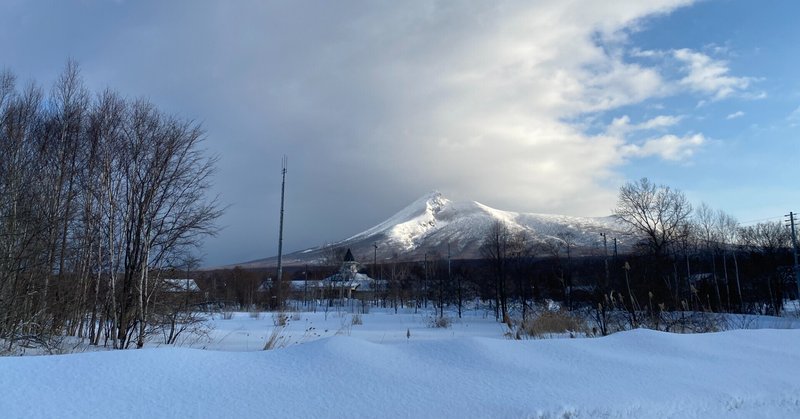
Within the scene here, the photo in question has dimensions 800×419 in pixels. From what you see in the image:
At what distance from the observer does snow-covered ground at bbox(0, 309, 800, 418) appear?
120 inches

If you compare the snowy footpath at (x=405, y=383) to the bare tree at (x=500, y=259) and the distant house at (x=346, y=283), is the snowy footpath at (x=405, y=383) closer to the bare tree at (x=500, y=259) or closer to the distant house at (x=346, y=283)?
the bare tree at (x=500, y=259)

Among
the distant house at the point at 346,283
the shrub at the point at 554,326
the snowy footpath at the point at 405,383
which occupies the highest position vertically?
the distant house at the point at 346,283

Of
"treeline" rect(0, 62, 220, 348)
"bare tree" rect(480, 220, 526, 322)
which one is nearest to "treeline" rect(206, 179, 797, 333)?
"bare tree" rect(480, 220, 526, 322)

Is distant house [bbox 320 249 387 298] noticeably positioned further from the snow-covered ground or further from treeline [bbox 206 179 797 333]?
the snow-covered ground

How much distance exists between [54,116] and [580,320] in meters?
13.3

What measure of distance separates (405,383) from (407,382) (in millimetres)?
20

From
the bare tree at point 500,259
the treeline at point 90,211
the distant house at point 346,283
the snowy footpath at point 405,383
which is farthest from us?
the distant house at point 346,283

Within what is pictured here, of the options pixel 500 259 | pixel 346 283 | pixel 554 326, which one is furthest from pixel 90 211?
pixel 346 283

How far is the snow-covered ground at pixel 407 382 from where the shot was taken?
3.05 metres

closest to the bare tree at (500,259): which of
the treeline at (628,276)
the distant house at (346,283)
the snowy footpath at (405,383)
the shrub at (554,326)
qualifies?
the treeline at (628,276)

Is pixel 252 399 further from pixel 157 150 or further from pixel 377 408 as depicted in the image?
pixel 157 150

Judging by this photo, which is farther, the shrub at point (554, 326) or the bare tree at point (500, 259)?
the bare tree at point (500, 259)

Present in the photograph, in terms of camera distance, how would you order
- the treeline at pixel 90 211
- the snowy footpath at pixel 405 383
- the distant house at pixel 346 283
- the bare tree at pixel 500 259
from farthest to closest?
the distant house at pixel 346 283
the bare tree at pixel 500 259
the treeline at pixel 90 211
the snowy footpath at pixel 405 383

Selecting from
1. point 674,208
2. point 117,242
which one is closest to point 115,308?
point 117,242
